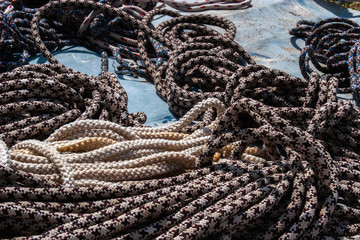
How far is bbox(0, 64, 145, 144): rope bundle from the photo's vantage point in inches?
53.3

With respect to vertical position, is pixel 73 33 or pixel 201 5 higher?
pixel 201 5

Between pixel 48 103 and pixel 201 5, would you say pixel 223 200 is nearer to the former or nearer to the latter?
pixel 48 103

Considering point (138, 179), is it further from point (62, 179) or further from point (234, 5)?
point (234, 5)

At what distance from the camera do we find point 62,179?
1121 millimetres

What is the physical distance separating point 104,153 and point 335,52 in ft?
5.36

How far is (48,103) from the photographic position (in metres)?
1.43

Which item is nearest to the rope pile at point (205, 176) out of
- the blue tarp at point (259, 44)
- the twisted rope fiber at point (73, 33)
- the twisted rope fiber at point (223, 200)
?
the twisted rope fiber at point (223, 200)

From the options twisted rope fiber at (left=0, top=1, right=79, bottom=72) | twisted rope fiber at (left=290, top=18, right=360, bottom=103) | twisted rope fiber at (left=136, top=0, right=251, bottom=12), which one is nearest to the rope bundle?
twisted rope fiber at (left=0, top=1, right=79, bottom=72)

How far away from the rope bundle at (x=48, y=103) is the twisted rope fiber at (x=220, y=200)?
0.21 m

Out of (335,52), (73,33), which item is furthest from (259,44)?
(73,33)

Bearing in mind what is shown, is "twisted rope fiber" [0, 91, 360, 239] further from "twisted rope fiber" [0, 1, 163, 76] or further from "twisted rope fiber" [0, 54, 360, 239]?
"twisted rope fiber" [0, 1, 163, 76]

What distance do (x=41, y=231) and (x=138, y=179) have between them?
0.32m

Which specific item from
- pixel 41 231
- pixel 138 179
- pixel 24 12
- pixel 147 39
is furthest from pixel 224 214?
pixel 24 12

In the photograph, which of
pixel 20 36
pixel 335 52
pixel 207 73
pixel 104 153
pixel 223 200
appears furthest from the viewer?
pixel 335 52
